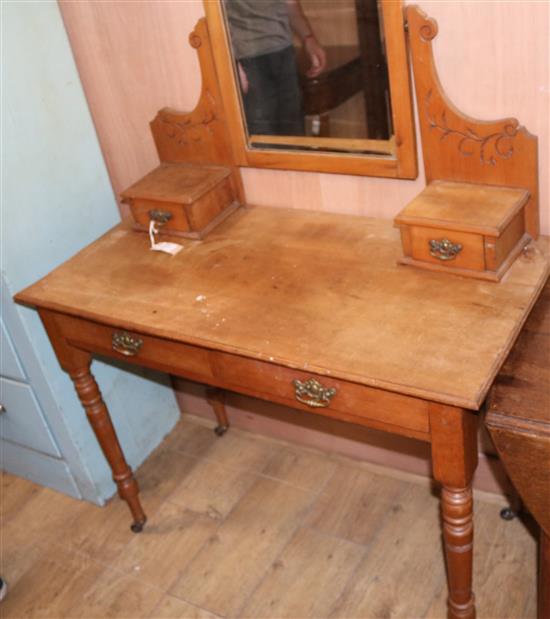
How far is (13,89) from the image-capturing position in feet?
7.25

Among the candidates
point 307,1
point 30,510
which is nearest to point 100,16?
point 307,1

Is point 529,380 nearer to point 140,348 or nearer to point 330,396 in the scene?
point 330,396

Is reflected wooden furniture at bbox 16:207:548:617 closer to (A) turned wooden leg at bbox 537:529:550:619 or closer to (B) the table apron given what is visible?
(B) the table apron

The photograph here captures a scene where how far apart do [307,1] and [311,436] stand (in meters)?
1.45

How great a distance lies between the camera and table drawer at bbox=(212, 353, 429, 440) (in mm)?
1658

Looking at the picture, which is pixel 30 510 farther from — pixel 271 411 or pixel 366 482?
pixel 366 482

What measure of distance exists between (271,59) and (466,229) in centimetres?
71

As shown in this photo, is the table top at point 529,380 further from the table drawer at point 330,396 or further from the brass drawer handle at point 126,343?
the brass drawer handle at point 126,343

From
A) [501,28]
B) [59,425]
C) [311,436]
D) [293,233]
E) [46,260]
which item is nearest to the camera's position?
[501,28]

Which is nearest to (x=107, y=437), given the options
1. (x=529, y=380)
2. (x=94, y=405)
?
(x=94, y=405)

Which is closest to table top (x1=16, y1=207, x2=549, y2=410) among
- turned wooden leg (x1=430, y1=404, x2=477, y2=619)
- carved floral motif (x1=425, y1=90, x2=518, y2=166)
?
turned wooden leg (x1=430, y1=404, x2=477, y2=619)

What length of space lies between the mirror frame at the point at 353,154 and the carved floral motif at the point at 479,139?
0.07 m

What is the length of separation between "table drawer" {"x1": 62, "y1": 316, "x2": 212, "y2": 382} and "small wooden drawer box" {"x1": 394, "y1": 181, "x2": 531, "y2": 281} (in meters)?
0.56

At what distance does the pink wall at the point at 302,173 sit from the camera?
69.0 inches
